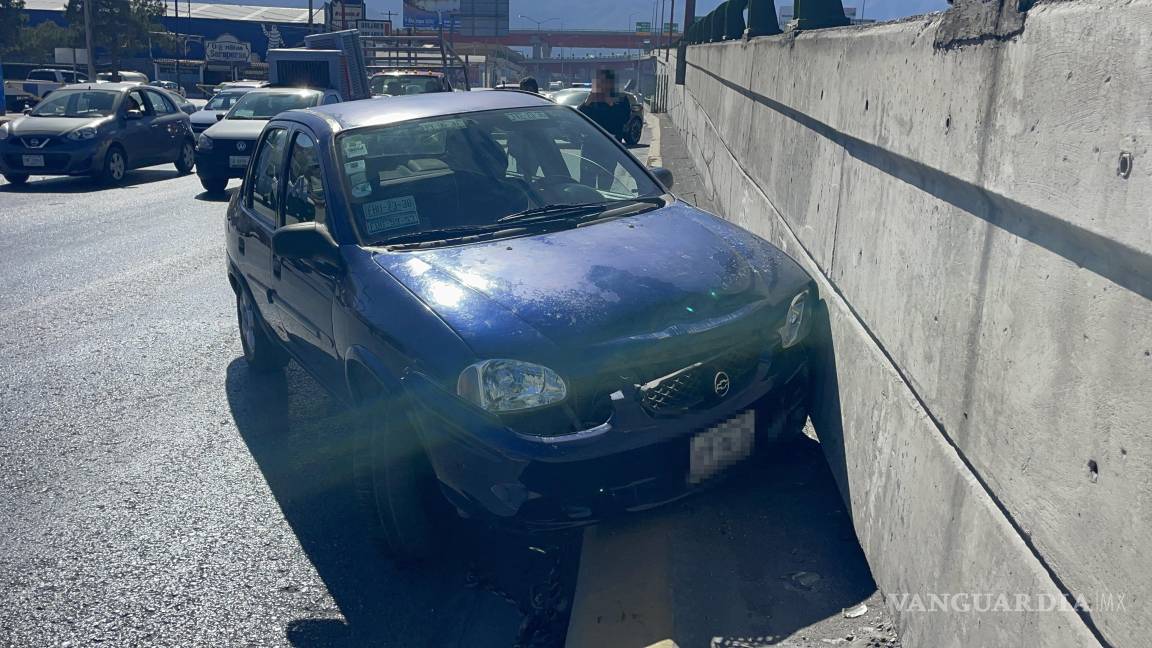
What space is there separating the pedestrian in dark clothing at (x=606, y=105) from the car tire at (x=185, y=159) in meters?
10.1

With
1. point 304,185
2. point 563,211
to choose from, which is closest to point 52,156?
point 304,185

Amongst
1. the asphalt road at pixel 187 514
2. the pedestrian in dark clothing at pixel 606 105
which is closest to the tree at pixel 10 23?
the pedestrian in dark clothing at pixel 606 105

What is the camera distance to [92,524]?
4.46 meters

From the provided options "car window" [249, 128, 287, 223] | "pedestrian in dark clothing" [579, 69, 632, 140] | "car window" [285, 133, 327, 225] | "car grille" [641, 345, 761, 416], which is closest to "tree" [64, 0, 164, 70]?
"pedestrian in dark clothing" [579, 69, 632, 140]

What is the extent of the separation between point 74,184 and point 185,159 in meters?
2.45

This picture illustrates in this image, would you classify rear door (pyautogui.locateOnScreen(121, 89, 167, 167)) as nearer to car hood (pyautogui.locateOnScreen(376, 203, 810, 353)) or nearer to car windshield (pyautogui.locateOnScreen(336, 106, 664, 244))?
car windshield (pyautogui.locateOnScreen(336, 106, 664, 244))

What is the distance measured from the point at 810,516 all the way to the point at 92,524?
3.02m

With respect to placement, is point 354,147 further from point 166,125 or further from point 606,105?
point 166,125

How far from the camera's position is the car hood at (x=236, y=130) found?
16.4 meters

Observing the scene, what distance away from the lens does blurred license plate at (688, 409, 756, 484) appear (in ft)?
12.0

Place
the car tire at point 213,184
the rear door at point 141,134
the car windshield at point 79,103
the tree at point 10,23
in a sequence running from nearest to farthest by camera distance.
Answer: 1. the car tire at point 213,184
2. the car windshield at point 79,103
3. the rear door at point 141,134
4. the tree at point 10,23

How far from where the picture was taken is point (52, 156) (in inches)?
667

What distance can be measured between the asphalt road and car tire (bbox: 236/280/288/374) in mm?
101

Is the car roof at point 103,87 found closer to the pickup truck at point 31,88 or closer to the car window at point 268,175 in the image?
the car window at point 268,175
